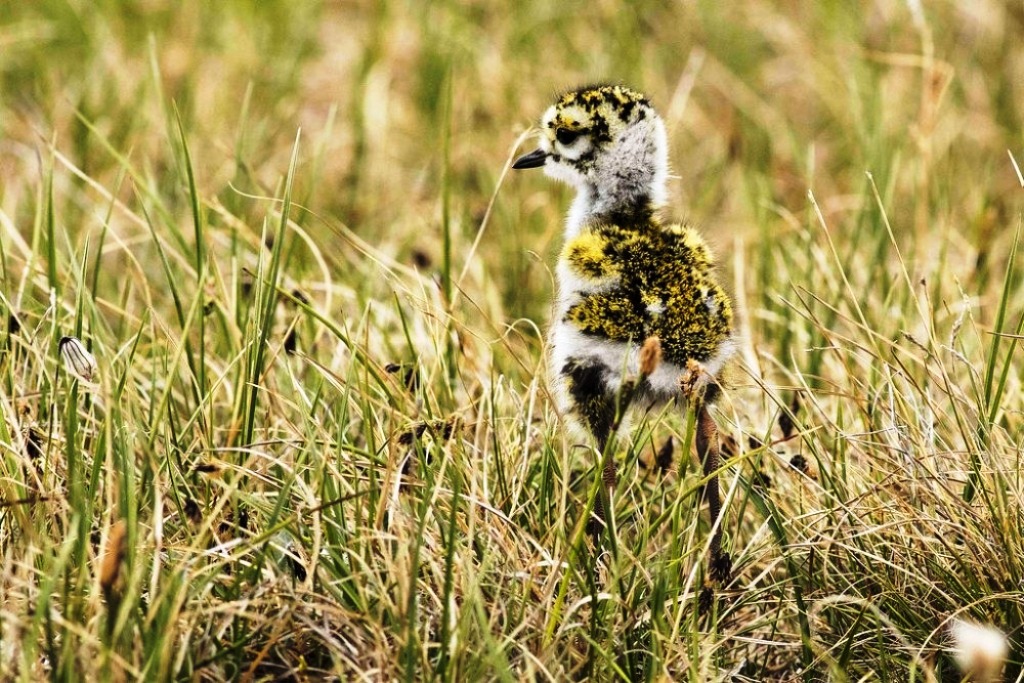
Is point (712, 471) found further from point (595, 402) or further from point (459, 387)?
point (459, 387)

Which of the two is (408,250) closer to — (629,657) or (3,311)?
(3,311)

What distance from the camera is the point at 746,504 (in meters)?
3.11

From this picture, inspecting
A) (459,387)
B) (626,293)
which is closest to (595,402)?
(626,293)

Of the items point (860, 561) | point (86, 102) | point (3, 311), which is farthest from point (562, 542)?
point (86, 102)

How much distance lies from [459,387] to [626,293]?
96 cm

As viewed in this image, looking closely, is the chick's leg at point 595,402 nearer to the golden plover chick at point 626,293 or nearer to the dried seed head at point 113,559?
the golden plover chick at point 626,293

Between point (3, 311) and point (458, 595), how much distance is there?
145cm

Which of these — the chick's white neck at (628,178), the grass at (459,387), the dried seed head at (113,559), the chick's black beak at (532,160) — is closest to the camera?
the dried seed head at (113,559)

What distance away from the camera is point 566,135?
10.2ft

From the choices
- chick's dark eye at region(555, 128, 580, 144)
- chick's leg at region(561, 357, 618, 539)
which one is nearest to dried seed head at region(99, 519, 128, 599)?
chick's leg at region(561, 357, 618, 539)

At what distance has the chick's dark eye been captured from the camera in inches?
122

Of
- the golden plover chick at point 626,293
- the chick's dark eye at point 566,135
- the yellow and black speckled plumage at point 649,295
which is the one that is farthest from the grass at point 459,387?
the chick's dark eye at point 566,135

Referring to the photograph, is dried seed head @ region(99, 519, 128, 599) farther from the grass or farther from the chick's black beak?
the chick's black beak

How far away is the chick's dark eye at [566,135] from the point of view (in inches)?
122
